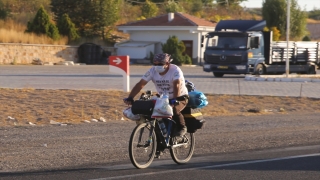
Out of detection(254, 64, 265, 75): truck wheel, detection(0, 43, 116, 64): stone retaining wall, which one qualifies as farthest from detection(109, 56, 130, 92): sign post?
detection(0, 43, 116, 64): stone retaining wall

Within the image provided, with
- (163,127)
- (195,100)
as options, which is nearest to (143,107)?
(163,127)

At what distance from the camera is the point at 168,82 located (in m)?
10.1

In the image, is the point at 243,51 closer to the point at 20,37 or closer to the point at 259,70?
the point at 259,70

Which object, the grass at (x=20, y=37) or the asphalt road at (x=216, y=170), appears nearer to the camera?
the asphalt road at (x=216, y=170)

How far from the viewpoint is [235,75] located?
137ft

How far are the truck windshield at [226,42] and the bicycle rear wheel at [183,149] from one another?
26.5 metres

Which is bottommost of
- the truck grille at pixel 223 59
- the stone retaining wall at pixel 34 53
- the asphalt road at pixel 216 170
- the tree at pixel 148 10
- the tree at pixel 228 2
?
the stone retaining wall at pixel 34 53

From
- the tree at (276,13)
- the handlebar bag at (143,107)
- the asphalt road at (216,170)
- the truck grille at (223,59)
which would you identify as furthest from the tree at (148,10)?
the handlebar bag at (143,107)

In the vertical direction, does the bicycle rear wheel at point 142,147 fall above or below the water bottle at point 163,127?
below

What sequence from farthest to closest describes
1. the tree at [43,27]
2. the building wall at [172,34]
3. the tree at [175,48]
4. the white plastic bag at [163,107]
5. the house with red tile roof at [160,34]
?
the building wall at [172,34] → the house with red tile roof at [160,34] → the tree at [175,48] → the tree at [43,27] → the white plastic bag at [163,107]

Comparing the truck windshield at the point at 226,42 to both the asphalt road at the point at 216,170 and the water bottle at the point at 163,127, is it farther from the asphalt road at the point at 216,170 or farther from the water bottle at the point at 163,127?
the water bottle at the point at 163,127

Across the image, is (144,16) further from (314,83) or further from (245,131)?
(245,131)

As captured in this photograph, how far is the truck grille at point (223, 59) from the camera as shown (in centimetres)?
Result: 3709

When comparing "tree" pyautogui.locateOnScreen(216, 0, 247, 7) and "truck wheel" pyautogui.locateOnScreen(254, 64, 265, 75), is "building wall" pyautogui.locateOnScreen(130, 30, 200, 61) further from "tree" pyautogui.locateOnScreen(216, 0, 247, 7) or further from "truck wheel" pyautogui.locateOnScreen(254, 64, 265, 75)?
"tree" pyautogui.locateOnScreen(216, 0, 247, 7)
